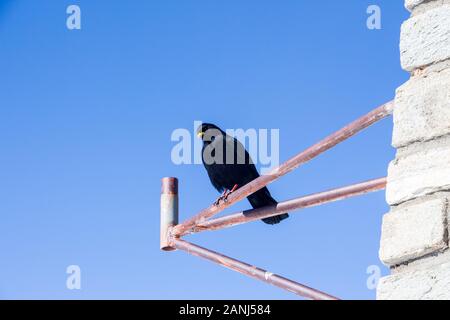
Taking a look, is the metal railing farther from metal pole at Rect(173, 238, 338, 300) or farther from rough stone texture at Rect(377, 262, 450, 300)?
rough stone texture at Rect(377, 262, 450, 300)

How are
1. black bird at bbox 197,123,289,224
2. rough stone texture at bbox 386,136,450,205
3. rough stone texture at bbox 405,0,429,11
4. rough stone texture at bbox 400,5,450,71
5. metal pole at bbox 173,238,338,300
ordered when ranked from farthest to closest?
black bird at bbox 197,123,289,224, metal pole at bbox 173,238,338,300, rough stone texture at bbox 405,0,429,11, rough stone texture at bbox 400,5,450,71, rough stone texture at bbox 386,136,450,205

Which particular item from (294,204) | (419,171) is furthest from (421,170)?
(294,204)

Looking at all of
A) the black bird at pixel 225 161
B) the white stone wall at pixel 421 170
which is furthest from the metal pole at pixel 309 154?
the black bird at pixel 225 161

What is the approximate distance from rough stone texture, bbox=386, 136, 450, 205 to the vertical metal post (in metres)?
1.41

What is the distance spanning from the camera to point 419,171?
230 cm

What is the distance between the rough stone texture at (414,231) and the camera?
219 cm

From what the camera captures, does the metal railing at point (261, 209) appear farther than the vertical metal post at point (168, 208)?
No

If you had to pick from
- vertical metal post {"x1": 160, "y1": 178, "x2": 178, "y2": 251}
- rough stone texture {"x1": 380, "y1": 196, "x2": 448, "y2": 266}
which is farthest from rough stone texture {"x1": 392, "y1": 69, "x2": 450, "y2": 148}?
vertical metal post {"x1": 160, "y1": 178, "x2": 178, "y2": 251}

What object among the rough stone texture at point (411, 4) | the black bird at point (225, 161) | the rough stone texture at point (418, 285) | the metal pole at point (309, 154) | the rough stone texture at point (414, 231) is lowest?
the rough stone texture at point (418, 285)

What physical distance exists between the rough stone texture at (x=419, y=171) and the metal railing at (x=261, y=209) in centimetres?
18

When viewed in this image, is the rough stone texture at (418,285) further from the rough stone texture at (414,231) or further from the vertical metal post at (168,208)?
the vertical metal post at (168,208)

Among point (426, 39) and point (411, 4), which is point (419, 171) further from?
point (411, 4)

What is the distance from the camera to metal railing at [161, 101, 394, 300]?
2607 millimetres
